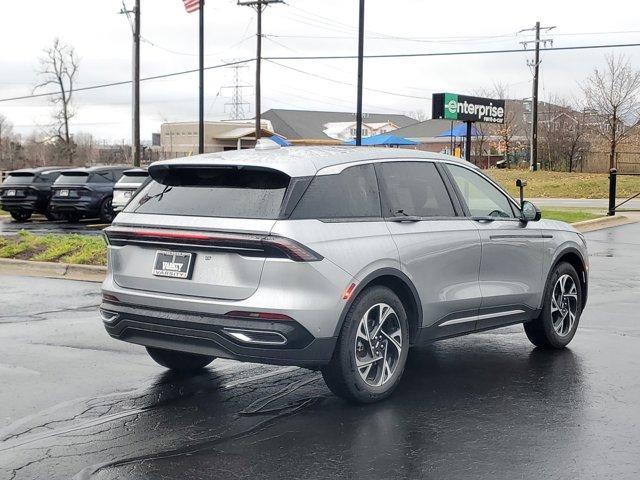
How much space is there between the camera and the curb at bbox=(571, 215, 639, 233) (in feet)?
72.0

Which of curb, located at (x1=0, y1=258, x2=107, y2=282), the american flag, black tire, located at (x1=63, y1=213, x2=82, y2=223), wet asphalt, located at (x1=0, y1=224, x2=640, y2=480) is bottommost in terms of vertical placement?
wet asphalt, located at (x1=0, y1=224, x2=640, y2=480)

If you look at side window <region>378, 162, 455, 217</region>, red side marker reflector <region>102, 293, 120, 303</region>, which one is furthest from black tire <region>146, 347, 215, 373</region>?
side window <region>378, 162, 455, 217</region>

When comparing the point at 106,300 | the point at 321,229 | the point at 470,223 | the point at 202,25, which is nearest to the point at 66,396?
the point at 106,300

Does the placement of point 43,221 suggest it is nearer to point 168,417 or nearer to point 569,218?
point 569,218

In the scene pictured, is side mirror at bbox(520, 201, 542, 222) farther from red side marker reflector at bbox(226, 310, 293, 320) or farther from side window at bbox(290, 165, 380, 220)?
red side marker reflector at bbox(226, 310, 293, 320)

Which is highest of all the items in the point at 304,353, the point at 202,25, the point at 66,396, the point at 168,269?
the point at 202,25

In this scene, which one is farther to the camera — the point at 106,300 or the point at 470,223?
the point at 470,223

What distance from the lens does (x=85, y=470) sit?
471 centimetres

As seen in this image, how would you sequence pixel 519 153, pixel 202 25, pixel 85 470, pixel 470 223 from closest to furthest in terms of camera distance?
pixel 85 470 → pixel 470 223 → pixel 202 25 → pixel 519 153

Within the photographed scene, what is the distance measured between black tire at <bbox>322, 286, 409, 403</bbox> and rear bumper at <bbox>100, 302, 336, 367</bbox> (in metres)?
0.14

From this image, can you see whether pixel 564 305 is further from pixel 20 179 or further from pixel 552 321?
pixel 20 179

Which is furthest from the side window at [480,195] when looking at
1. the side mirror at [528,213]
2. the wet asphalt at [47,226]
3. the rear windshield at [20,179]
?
the rear windshield at [20,179]

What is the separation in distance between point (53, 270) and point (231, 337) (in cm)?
838

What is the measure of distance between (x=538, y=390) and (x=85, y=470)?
344 centimetres
